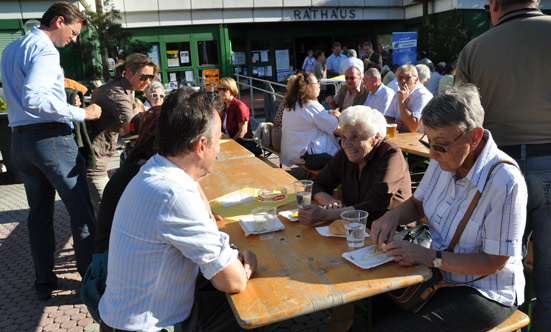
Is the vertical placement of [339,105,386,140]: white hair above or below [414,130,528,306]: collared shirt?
above

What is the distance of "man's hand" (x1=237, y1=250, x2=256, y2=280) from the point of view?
183 cm

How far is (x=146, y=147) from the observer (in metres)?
2.51

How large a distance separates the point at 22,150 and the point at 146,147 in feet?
4.07

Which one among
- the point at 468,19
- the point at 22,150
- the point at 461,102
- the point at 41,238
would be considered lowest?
the point at 41,238

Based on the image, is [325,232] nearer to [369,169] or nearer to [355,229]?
[355,229]

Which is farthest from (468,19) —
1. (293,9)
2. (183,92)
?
(183,92)

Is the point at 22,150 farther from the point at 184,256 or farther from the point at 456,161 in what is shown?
the point at 456,161

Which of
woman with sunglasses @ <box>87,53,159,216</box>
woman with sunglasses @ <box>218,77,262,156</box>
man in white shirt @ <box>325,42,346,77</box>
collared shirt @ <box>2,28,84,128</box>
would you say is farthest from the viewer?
man in white shirt @ <box>325,42,346,77</box>

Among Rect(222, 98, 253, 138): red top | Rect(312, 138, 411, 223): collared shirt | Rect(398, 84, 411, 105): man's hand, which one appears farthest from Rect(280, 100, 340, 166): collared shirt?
Rect(312, 138, 411, 223): collared shirt

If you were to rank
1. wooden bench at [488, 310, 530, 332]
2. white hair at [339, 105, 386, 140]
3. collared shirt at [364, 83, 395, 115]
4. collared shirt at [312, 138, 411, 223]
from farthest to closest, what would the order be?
collared shirt at [364, 83, 395, 115], white hair at [339, 105, 386, 140], collared shirt at [312, 138, 411, 223], wooden bench at [488, 310, 530, 332]

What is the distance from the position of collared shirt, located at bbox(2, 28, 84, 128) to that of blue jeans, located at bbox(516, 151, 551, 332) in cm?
297

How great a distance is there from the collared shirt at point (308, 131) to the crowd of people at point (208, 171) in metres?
1.74

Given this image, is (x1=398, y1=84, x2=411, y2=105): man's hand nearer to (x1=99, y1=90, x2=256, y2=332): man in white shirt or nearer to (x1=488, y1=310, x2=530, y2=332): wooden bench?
(x1=488, y1=310, x2=530, y2=332): wooden bench

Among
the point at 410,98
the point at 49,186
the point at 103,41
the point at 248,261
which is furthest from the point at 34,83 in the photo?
the point at 103,41
